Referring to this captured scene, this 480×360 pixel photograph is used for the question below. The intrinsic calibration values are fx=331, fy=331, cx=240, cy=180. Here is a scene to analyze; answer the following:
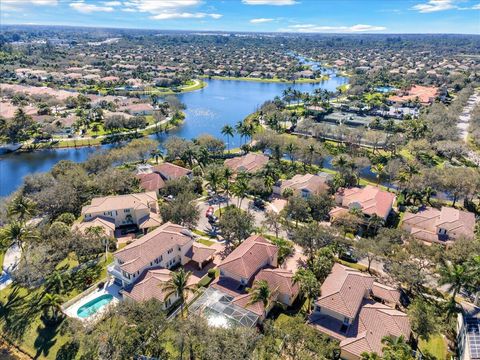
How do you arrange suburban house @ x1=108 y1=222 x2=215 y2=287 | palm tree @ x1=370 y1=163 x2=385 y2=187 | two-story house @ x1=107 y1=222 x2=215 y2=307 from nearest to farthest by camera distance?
two-story house @ x1=107 y1=222 x2=215 y2=307 → suburban house @ x1=108 y1=222 x2=215 y2=287 → palm tree @ x1=370 y1=163 x2=385 y2=187

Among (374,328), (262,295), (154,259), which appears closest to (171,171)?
(154,259)

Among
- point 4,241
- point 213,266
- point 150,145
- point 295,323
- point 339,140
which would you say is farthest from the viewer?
point 339,140

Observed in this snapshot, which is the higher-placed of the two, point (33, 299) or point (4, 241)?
point (4, 241)

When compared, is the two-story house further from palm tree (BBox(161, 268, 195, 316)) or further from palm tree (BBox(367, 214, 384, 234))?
palm tree (BBox(367, 214, 384, 234))

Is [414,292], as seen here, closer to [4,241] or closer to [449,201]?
[449,201]

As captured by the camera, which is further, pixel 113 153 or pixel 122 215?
pixel 113 153

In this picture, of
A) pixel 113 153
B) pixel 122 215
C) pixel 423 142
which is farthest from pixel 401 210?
pixel 113 153

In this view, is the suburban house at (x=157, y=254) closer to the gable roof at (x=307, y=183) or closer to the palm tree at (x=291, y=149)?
the gable roof at (x=307, y=183)

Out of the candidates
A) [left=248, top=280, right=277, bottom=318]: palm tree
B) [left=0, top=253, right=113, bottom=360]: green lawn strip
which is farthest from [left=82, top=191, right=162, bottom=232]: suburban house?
[left=248, top=280, right=277, bottom=318]: palm tree
